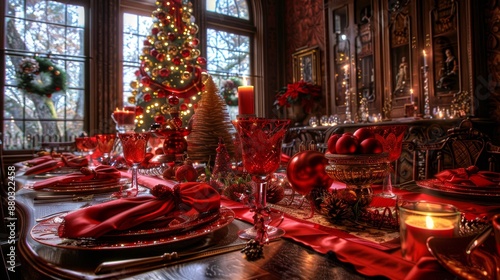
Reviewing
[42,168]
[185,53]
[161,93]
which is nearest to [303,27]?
[185,53]

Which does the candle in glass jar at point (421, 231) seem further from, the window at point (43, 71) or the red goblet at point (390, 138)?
the window at point (43, 71)

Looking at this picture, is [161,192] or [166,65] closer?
[161,192]

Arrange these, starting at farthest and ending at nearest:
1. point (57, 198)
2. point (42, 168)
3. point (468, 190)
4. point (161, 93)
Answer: point (161, 93), point (42, 168), point (57, 198), point (468, 190)

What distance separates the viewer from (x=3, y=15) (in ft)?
13.9

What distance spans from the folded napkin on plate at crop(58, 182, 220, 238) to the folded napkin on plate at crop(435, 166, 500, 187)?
2.27 ft

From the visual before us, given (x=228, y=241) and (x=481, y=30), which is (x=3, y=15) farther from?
(x=481, y=30)

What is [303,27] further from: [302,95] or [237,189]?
[237,189]

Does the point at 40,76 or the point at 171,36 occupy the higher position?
the point at 171,36

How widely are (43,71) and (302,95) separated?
11.6 ft

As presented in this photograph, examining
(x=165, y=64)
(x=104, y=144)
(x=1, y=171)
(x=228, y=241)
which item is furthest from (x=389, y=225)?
(x=165, y=64)

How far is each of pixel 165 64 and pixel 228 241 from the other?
429cm

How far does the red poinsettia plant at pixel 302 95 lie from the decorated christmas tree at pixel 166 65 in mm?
1381

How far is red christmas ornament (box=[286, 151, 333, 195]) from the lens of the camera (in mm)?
788

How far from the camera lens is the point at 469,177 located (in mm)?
952
